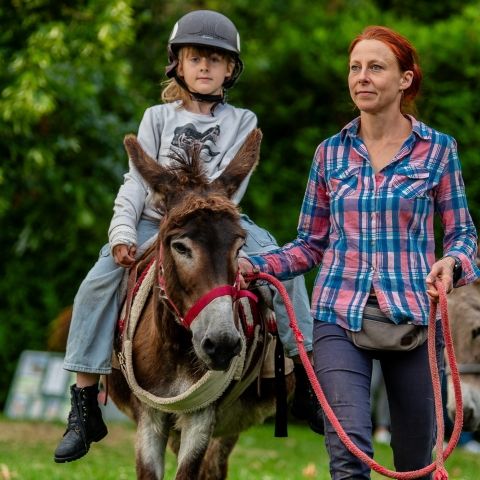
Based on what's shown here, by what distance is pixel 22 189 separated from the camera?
12953 mm

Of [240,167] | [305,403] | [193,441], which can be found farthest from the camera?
[305,403]

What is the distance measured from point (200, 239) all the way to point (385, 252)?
77cm

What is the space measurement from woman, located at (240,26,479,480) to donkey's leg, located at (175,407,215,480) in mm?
1026

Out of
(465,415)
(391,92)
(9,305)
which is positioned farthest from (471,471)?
(9,305)

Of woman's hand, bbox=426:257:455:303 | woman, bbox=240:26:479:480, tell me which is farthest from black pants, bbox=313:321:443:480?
woman's hand, bbox=426:257:455:303

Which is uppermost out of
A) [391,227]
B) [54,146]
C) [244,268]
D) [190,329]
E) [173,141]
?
[54,146]

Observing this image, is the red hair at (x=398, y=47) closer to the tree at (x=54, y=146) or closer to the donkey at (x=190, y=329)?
the donkey at (x=190, y=329)

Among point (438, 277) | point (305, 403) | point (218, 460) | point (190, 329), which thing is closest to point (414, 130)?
point (438, 277)

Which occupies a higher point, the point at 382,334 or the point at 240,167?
the point at 240,167

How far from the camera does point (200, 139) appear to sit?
560cm

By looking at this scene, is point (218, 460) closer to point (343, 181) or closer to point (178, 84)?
point (178, 84)

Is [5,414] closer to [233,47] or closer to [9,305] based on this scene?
[9,305]

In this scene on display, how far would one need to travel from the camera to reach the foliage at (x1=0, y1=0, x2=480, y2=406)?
11680mm

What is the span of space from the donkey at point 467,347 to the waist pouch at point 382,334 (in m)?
1.29
